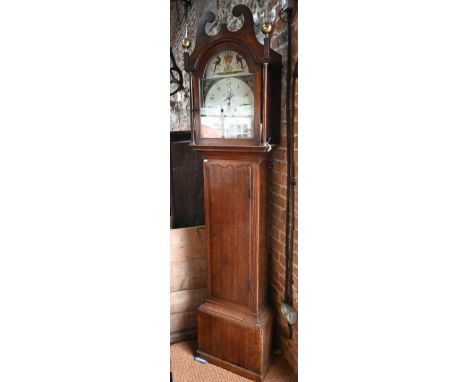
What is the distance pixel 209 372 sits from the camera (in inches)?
73.4

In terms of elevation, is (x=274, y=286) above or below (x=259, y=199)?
below

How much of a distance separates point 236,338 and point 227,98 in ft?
4.03

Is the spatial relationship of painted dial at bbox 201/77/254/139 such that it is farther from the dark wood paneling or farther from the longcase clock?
the dark wood paneling

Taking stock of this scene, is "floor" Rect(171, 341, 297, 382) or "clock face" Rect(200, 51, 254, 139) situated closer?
"clock face" Rect(200, 51, 254, 139)

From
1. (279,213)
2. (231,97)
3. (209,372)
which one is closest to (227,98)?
(231,97)

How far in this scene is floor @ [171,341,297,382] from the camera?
181 centimetres

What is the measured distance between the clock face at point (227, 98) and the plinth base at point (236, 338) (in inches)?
36.8

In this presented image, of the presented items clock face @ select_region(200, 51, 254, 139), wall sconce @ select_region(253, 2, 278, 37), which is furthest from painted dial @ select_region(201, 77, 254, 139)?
wall sconce @ select_region(253, 2, 278, 37)

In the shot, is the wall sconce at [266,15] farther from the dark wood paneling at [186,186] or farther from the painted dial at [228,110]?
the dark wood paneling at [186,186]

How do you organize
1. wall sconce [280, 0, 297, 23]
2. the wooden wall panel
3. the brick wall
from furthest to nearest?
the wooden wall panel
the brick wall
wall sconce [280, 0, 297, 23]
